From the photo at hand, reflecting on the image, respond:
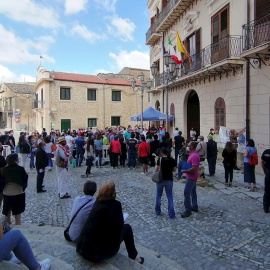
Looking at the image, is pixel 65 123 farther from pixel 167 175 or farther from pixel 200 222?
pixel 200 222

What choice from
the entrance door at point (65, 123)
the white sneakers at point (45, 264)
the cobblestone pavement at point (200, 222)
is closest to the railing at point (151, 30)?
the entrance door at point (65, 123)

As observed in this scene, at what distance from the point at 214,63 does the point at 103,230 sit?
11209 mm

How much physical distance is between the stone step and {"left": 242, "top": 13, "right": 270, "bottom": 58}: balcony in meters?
8.04

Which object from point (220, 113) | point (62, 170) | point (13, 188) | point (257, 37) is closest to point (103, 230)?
point (13, 188)

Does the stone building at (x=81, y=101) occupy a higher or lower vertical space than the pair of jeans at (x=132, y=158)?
higher

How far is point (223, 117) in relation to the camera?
44.4 ft

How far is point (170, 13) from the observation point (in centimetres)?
1786

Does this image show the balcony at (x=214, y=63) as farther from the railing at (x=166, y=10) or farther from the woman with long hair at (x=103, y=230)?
the woman with long hair at (x=103, y=230)

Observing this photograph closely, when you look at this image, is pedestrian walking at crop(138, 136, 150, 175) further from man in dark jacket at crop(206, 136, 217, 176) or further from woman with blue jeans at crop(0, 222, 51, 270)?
woman with blue jeans at crop(0, 222, 51, 270)

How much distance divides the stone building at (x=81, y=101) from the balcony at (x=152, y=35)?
10541 mm

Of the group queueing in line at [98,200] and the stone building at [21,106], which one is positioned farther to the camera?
the stone building at [21,106]

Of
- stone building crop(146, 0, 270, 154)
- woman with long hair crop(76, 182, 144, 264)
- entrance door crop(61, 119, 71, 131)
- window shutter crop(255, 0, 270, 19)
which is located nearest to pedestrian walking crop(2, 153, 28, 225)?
woman with long hair crop(76, 182, 144, 264)

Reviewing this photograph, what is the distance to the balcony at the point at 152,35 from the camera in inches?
867

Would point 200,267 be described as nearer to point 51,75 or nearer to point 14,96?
point 51,75
